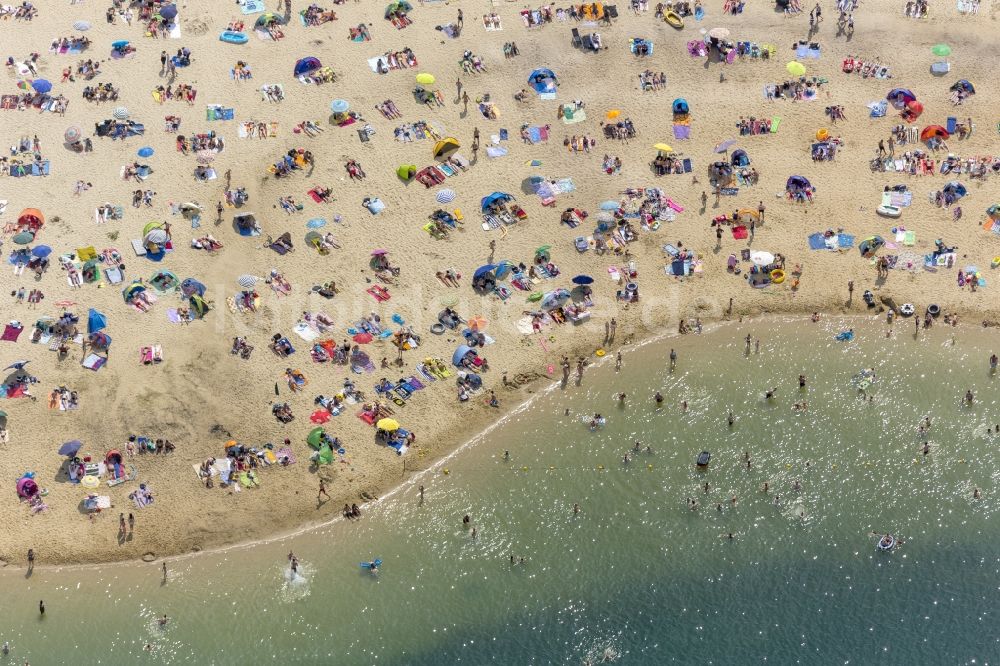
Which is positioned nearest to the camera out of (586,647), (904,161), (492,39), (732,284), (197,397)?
(586,647)

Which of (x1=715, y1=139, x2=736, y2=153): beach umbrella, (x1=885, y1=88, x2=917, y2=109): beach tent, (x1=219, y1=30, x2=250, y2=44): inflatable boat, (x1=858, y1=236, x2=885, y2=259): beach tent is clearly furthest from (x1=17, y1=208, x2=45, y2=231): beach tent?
(x1=885, y1=88, x2=917, y2=109): beach tent

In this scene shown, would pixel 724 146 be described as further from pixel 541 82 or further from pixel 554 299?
pixel 554 299

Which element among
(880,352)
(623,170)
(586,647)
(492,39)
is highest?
(492,39)

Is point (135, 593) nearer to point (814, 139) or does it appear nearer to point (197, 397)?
point (197, 397)

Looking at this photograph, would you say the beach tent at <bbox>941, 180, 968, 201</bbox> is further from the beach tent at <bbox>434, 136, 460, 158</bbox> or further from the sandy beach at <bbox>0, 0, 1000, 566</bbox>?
the beach tent at <bbox>434, 136, 460, 158</bbox>

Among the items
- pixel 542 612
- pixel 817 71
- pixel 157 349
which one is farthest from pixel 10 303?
pixel 817 71

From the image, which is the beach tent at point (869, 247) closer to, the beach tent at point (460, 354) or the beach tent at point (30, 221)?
the beach tent at point (460, 354)

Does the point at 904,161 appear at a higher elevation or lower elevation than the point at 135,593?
higher

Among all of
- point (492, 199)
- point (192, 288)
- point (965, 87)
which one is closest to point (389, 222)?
point (492, 199)
